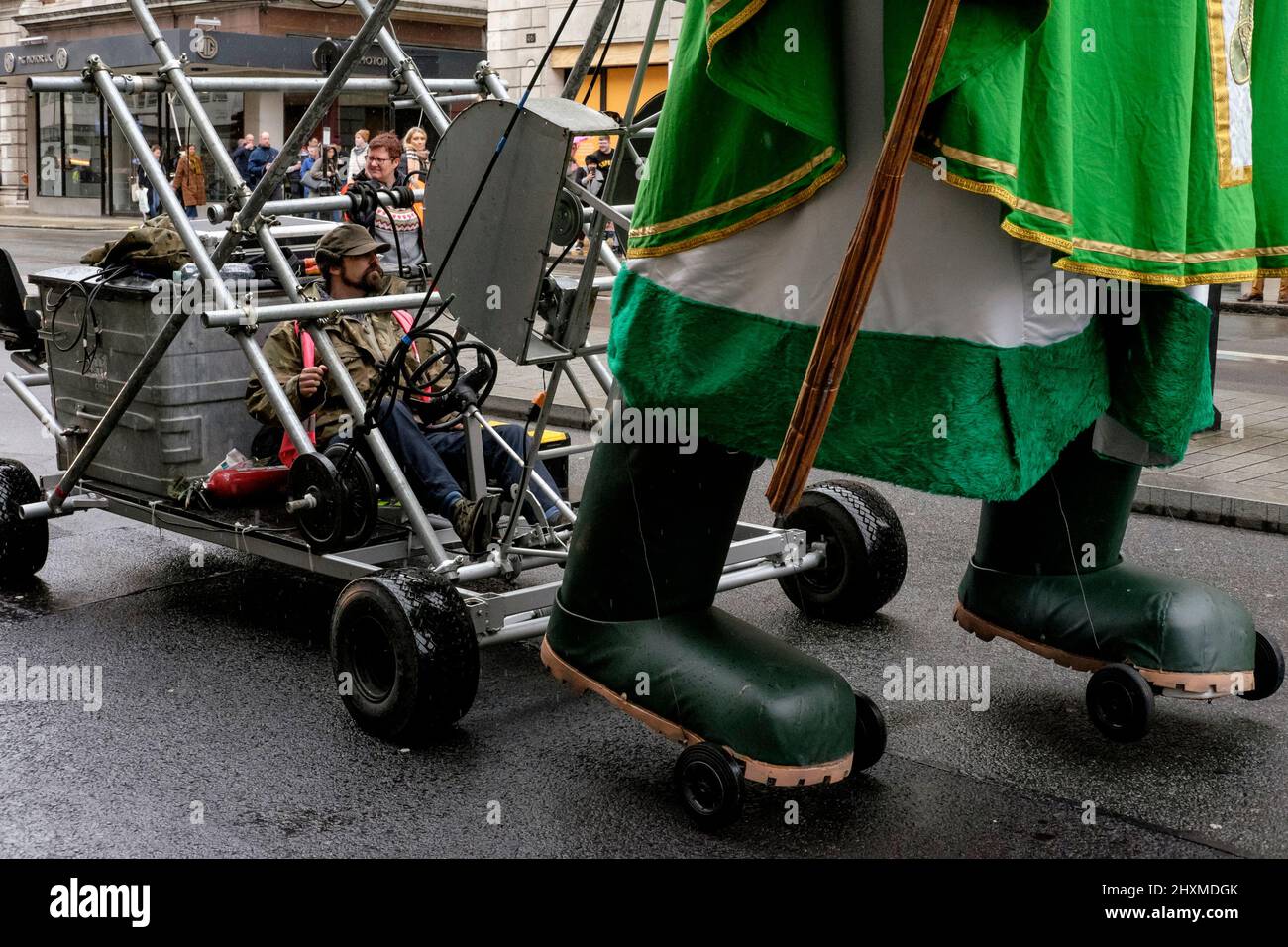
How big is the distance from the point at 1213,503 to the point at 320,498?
4.14 metres

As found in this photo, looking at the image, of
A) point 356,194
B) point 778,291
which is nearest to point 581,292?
point 778,291

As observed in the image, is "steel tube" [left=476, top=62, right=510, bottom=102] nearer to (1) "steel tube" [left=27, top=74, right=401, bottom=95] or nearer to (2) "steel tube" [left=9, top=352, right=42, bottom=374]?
(1) "steel tube" [left=27, top=74, right=401, bottom=95]

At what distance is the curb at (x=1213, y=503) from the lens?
6.62m

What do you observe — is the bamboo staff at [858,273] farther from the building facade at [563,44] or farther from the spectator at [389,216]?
the building facade at [563,44]

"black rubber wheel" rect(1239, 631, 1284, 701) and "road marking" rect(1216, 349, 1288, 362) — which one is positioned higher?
"black rubber wheel" rect(1239, 631, 1284, 701)

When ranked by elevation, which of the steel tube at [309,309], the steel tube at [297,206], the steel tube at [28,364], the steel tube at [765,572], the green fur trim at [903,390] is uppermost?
the green fur trim at [903,390]

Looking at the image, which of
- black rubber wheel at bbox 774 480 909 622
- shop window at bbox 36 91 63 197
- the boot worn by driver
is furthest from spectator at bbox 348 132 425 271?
shop window at bbox 36 91 63 197

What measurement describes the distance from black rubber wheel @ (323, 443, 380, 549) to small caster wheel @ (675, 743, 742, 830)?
4.63 feet

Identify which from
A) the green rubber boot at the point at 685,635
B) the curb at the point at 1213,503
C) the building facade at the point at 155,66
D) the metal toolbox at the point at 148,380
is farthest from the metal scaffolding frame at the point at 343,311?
the building facade at the point at 155,66

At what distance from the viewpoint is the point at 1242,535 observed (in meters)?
6.52

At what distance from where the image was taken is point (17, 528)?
5.35 m

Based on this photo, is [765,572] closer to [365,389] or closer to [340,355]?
[365,389]

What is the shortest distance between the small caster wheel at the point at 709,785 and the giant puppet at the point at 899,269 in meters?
0.04

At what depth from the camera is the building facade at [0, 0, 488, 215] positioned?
3328 centimetres
